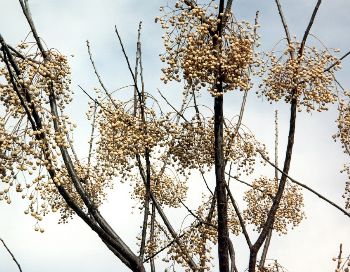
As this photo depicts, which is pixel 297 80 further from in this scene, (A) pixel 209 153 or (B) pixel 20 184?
(B) pixel 20 184

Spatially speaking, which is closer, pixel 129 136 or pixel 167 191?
pixel 129 136

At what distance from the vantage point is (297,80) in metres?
7.38

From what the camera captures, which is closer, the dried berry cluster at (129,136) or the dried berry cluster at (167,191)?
the dried berry cluster at (129,136)

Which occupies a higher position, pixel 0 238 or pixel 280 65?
pixel 280 65

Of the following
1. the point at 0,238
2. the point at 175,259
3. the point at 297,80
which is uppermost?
the point at 297,80

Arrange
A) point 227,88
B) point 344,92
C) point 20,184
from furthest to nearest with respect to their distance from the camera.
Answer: point 344,92 → point 227,88 → point 20,184

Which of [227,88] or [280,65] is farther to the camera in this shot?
[280,65]

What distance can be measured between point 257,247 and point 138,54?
3.42 m

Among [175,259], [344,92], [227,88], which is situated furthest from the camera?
[344,92]

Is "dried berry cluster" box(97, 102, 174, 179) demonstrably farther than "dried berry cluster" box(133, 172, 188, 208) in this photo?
No

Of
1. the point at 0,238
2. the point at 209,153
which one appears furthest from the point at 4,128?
the point at 209,153

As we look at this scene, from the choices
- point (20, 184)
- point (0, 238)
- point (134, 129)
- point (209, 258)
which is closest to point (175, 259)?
point (209, 258)

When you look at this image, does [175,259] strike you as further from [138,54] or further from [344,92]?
[344,92]

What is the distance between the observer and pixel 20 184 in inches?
195
